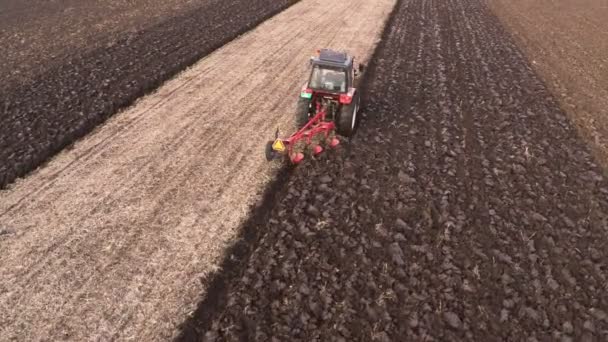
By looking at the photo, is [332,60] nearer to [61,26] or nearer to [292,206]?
[292,206]

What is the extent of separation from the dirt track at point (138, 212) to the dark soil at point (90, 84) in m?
0.51

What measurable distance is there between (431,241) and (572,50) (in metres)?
16.7

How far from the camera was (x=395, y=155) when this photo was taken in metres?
10.9

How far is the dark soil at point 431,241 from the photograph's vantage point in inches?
264

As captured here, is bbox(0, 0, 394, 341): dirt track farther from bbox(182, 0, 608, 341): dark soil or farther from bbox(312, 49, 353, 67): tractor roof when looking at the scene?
bbox(312, 49, 353, 67): tractor roof

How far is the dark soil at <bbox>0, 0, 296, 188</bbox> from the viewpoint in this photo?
11266 mm

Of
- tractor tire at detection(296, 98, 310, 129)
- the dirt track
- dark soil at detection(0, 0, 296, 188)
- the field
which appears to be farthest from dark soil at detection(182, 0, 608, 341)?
dark soil at detection(0, 0, 296, 188)

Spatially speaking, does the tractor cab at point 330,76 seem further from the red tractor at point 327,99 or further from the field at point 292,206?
the field at point 292,206

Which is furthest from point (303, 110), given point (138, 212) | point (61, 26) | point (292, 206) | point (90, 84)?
point (61, 26)

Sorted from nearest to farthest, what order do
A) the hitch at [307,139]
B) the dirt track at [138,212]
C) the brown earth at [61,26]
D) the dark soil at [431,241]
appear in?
the dark soil at [431,241] < the dirt track at [138,212] < the hitch at [307,139] < the brown earth at [61,26]

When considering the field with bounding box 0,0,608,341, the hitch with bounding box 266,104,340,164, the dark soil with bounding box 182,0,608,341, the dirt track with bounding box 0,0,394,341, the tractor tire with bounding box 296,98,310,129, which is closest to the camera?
the dark soil with bounding box 182,0,608,341

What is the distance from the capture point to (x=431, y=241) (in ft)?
26.9

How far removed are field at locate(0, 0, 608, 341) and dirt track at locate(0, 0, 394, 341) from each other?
0.04 m

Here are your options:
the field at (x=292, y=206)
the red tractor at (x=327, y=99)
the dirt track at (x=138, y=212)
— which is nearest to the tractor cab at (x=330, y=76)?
the red tractor at (x=327, y=99)
